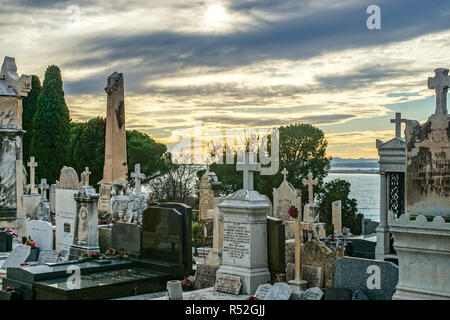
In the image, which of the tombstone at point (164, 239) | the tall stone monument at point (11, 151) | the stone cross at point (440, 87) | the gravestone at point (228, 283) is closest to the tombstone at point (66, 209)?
the tall stone monument at point (11, 151)

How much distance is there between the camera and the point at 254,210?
1077 centimetres

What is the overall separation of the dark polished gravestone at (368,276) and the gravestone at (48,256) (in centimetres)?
799

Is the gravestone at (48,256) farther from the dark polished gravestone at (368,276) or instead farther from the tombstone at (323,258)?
the dark polished gravestone at (368,276)

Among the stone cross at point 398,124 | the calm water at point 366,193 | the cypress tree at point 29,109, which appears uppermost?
the cypress tree at point 29,109

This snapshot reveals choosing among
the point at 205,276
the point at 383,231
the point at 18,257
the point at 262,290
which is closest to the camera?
the point at 262,290

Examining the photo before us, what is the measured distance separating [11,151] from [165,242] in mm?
5770

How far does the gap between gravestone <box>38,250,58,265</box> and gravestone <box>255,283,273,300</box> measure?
6592 mm

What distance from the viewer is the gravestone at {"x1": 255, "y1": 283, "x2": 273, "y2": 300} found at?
986 cm

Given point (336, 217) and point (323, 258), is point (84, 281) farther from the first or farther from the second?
point (336, 217)

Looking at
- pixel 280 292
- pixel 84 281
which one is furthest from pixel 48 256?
pixel 280 292

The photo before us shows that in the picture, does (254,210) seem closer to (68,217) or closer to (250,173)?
(250,173)

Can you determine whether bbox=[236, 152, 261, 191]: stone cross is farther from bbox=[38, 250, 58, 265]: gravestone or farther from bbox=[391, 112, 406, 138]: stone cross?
bbox=[38, 250, 58, 265]: gravestone

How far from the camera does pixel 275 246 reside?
1090cm

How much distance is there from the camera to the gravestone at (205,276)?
38.1 feet
